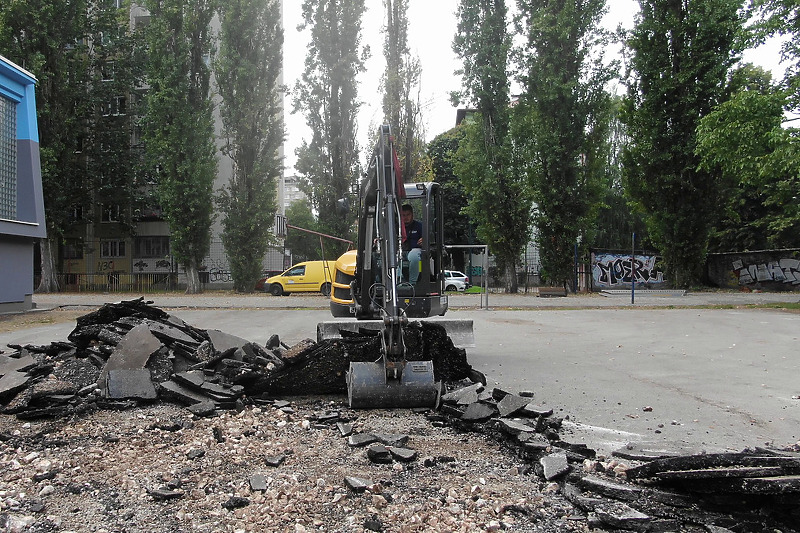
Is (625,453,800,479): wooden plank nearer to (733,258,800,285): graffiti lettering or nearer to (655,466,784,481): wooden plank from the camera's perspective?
(655,466,784,481): wooden plank

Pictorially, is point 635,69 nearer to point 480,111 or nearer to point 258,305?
point 480,111

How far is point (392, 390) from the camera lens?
5.33m

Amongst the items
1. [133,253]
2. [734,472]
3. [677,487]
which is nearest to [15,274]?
[677,487]

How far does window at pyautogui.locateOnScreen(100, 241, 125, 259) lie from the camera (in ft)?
129

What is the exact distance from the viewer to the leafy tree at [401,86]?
100.0 ft

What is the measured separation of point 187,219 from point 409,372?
27.5 metres

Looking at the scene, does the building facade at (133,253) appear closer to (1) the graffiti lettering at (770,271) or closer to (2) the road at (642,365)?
(2) the road at (642,365)

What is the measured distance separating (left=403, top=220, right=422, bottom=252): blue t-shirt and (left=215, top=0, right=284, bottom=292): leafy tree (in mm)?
23399

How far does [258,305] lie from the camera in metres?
21.5

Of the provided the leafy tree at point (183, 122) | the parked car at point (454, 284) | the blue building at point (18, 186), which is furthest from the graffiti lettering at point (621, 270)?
the blue building at point (18, 186)

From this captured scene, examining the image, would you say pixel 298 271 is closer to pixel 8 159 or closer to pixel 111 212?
pixel 8 159

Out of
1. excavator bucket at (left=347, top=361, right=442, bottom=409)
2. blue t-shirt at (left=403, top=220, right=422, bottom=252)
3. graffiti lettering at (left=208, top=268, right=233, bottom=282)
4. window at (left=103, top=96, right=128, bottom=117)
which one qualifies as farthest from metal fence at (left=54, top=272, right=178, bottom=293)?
excavator bucket at (left=347, top=361, right=442, bottom=409)

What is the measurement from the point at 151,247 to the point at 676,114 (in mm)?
34830

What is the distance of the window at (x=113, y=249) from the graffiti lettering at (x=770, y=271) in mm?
39532
